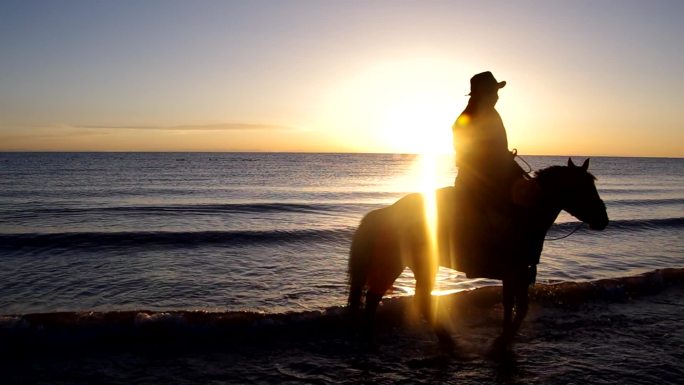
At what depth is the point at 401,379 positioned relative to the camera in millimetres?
5352

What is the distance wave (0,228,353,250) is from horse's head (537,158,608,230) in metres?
9.92

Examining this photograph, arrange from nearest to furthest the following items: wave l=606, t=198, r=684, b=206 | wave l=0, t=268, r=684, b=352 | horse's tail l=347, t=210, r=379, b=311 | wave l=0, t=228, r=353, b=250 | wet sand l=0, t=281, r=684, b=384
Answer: wet sand l=0, t=281, r=684, b=384
horse's tail l=347, t=210, r=379, b=311
wave l=0, t=268, r=684, b=352
wave l=0, t=228, r=353, b=250
wave l=606, t=198, r=684, b=206

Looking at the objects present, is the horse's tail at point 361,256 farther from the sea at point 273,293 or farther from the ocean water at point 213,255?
the ocean water at point 213,255

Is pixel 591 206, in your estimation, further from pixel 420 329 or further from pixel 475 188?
pixel 420 329

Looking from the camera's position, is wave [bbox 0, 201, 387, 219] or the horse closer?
the horse

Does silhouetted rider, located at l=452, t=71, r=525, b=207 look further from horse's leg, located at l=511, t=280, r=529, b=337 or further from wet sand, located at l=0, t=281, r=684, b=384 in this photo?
wet sand, located at l=0, t=281, r=684, b=384

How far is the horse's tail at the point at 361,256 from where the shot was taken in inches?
232

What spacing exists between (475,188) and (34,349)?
599 centimetres

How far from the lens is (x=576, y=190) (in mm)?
6285

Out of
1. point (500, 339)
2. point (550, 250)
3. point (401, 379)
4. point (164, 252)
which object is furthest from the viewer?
point (550, 250)

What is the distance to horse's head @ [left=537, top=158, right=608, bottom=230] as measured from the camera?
6.28 m

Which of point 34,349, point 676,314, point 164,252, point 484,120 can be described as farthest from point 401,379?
point 164,252

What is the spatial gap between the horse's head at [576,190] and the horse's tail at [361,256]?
2359 millimetres

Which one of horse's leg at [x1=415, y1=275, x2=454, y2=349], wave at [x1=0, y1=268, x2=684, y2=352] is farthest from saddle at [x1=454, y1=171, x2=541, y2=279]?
wave at [x1=0, y1=268, x2=684, y2=352]
